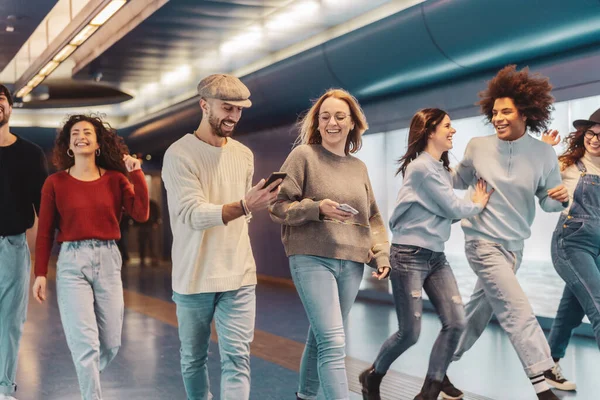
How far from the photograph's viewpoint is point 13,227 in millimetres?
3789

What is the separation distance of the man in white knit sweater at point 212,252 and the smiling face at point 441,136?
1.17 meters

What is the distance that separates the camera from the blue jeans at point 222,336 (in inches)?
113

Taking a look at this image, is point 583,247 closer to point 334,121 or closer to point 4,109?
point 334,121

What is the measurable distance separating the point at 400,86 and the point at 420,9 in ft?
4.82

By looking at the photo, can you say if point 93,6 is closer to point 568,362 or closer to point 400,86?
point 400,86

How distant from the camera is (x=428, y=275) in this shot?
361 cm

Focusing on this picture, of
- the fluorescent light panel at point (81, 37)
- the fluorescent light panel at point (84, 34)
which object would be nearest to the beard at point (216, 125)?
the fluorescent light panel at point (81, 37)

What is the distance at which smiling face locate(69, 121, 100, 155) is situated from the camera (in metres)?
3.42

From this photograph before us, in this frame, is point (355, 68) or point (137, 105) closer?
point (355, 68)

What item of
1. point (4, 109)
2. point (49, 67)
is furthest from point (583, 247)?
point (49, 67)

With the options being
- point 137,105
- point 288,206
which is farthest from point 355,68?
point 137,105

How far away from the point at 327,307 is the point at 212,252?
54cm

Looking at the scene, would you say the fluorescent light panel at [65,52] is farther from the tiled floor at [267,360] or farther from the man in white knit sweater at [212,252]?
the man in white knit sweater at [212,252]

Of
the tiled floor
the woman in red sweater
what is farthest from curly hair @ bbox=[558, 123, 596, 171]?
the woman in red sweater
